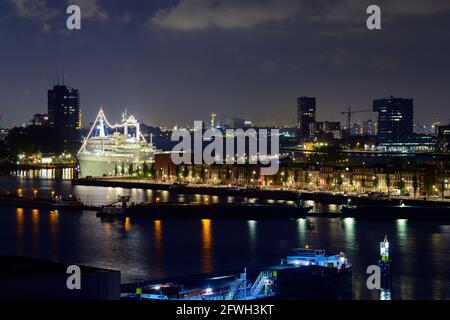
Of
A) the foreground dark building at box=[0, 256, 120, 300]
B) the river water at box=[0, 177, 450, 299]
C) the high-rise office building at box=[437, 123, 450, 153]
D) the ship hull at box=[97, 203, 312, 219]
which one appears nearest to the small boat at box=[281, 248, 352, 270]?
the river water at box=[0, 177, 450, 299]

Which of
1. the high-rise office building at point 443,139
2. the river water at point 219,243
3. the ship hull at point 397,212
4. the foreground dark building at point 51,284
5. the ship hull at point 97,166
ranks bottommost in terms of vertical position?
the river water at point 219,243

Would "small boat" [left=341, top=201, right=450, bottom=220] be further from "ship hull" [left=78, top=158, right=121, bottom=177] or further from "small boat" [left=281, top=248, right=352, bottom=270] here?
"ship hull" [left=78, top=158, right=121, bottom=177]

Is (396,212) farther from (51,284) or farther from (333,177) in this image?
(51,284)

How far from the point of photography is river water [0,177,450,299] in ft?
21.3

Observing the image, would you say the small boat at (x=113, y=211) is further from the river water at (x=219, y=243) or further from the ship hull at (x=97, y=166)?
the ship hull at (x=97, y=166)

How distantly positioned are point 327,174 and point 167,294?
45.1 ft

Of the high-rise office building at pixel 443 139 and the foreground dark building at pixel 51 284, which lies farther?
the high-rise office building at pixel 443 139

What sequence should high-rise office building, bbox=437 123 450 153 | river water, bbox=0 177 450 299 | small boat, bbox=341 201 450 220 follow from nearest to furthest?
river water, bbox=0 177 450 299, small boat, bbox=341 201 450 220, high-rise office building, bbox=437 123 450 153

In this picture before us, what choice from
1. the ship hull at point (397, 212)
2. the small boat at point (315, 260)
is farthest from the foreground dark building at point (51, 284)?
the ship hull at point (397, 212)

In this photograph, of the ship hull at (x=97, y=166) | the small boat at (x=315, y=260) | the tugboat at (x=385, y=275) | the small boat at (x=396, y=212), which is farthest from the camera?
the ship hull at (x=97, y=166)

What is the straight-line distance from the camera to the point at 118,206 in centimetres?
1210

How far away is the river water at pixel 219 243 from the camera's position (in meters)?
6.50

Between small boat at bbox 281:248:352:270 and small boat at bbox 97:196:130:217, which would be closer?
small boat at bbox 281:248:352:270

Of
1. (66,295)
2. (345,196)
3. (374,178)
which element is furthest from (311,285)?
(374,178)
